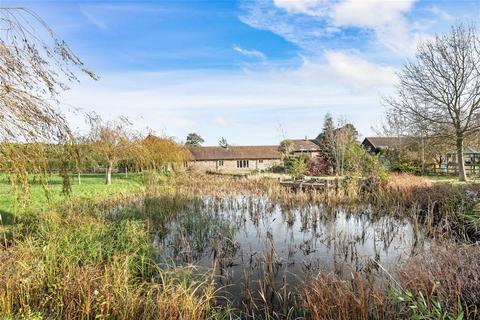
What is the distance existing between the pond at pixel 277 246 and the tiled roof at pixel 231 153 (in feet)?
124

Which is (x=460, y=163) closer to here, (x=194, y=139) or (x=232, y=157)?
(x=232, y=157)

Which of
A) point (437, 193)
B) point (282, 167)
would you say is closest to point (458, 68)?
point (437, 193)

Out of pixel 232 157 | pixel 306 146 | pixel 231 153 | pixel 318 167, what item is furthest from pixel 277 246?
pixel 306 146

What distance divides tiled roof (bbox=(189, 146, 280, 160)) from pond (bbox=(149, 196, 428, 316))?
3776 centimetres

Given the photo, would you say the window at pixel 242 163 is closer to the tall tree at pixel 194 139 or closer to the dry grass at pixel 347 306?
the tall tree at pixel 194 139

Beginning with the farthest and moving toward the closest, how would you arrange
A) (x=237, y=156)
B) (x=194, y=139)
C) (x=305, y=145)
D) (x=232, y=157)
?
(x=194, y=139)
(x=305, y=145)
(x=237, y=156)
(x=232, y=157)

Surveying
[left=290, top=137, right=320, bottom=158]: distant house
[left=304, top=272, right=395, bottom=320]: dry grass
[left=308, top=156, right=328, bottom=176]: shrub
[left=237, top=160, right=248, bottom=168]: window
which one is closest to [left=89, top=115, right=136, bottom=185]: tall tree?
[left=308, top=156, right=328, bottom=176]: shrub

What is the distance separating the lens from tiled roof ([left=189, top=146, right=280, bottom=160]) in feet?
167

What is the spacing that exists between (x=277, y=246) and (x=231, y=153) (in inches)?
1714

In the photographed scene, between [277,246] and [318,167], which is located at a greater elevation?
[318,167]

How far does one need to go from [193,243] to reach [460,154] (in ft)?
64.6

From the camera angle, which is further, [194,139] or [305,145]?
[194,139]

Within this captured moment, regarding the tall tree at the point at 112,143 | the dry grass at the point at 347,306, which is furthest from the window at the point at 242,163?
the dry grass at the point at 347,306

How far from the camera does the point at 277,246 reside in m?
8.59
